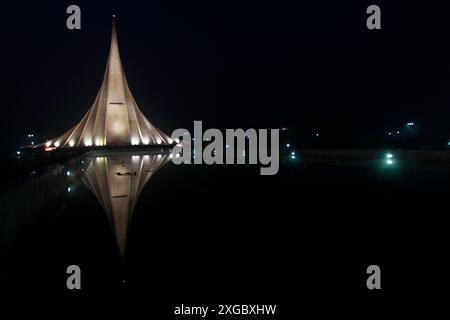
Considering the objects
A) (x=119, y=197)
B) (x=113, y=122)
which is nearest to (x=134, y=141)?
(x=113, y=122)

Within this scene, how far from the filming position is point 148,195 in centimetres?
1165

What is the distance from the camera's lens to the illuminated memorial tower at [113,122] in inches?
1681

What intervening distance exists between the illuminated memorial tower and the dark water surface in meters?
32.0

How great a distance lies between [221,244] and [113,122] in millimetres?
39687

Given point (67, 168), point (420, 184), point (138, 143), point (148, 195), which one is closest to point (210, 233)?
point (148, 195)

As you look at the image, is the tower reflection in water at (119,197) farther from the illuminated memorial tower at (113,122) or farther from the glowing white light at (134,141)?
the glowing white light at (134,141)

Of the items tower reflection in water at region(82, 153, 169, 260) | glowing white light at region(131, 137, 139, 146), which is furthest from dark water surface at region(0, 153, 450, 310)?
glowing white light at region(131, 137, 139, 146)

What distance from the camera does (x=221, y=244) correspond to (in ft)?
20.3

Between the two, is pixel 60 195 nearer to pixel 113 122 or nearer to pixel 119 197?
pixel 119 197

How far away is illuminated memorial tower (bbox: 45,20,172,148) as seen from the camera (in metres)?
42.7
